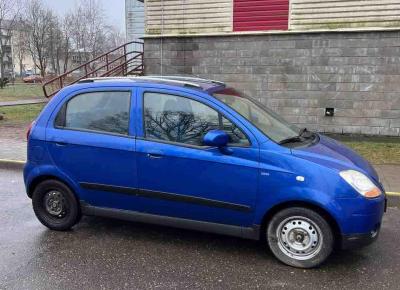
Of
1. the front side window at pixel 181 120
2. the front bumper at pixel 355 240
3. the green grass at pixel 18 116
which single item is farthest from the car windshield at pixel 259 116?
the green grass at pixel 18 116

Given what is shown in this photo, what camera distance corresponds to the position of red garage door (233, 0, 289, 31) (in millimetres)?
10314

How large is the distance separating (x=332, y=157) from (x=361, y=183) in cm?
33

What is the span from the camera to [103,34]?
48.8 metres

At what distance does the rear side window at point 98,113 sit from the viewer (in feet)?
13.8

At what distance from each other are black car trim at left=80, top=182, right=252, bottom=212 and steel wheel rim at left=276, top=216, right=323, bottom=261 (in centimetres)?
36

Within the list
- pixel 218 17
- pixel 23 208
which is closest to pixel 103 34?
pixel 218 17

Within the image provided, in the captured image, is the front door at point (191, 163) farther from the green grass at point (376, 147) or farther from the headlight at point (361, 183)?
the green grass at point (376, 147)

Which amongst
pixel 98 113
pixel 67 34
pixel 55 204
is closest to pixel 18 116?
pixel 55 204

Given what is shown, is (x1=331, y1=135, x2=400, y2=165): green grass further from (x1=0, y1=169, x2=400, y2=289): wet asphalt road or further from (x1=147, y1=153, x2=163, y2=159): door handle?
(x1=147, y1=153, x2=163, y2=159): door handle

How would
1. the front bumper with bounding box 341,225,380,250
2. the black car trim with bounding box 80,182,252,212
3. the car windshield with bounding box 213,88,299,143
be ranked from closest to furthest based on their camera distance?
the front bumper with bounding box 341,225,380,250
the black car trim with bounding box 80,182,252,212
the car windshield with bounding box 213,88,299,143

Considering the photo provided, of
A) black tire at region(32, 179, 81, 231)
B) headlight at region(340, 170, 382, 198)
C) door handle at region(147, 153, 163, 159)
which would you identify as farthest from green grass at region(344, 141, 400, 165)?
black tire at region(32, 179, 81, 231)

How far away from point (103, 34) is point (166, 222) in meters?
47.8

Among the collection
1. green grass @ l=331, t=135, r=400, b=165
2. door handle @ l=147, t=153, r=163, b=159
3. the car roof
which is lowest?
green grass @ l=331, t=135, r=400, b=165

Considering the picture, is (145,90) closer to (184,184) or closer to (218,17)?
(184,184)
